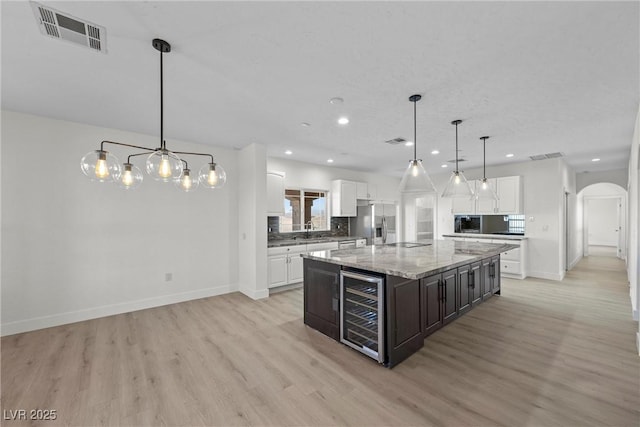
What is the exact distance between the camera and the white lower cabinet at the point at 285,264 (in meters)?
4.76

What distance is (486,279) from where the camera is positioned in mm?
4176

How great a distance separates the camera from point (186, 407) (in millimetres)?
1985

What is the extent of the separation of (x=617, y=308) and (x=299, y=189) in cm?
→ 544

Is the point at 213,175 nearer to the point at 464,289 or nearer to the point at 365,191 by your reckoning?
the point at 464,289

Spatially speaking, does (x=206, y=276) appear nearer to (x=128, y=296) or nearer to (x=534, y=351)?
(x=128, y=296)

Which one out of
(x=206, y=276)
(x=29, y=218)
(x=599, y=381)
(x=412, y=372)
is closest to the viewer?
(x=599, y=381)

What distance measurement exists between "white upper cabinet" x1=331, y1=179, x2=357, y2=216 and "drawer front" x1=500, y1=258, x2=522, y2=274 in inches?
136

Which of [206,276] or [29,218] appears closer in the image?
[29,218]

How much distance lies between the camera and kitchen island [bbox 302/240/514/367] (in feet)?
8.19

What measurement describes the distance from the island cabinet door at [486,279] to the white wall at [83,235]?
428 cm

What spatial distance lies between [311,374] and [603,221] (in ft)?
48.2

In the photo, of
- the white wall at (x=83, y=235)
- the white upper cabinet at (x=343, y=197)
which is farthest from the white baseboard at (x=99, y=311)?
the white upper cabinet at (x=343, y=197)

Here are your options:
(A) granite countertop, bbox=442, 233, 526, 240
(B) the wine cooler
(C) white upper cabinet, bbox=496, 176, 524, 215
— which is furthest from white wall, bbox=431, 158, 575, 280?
(B) the wine cooler

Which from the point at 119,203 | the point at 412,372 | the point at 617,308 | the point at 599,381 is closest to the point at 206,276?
the point at 119,203
